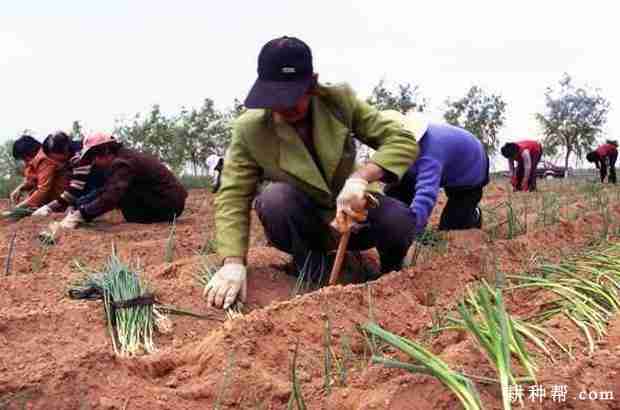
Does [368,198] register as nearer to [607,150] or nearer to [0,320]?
[0,320]

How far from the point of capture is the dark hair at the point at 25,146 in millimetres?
6527

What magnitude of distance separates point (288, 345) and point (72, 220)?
3523mm

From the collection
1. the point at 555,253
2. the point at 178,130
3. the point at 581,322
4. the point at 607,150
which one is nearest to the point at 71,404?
the point at 581,322

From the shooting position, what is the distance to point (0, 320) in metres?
2.24

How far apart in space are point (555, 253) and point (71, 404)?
2.42 meters

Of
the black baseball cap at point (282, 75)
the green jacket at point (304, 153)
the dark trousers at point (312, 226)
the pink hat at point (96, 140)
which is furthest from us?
the pink hat at point (96, 140)

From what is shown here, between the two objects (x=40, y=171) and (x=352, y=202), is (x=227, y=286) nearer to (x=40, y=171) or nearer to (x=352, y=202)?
(x=352, y=202)

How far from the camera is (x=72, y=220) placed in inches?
201

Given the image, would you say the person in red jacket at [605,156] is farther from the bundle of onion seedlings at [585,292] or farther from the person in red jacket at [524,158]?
the bundle of onion seedlings at [585,292]

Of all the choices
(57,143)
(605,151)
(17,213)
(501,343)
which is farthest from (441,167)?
(605,151)

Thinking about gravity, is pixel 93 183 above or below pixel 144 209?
above

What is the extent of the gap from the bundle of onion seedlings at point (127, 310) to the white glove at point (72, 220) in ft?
8.74

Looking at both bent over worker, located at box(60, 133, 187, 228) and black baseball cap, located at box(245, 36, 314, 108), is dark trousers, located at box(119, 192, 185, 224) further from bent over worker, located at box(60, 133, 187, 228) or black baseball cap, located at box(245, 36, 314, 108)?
black baseball cap, located at box(245, 36, 314, 108)

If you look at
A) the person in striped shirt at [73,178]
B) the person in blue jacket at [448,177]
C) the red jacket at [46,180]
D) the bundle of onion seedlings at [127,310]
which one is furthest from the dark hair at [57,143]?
the bundle of onion seedlings at [127,310]
